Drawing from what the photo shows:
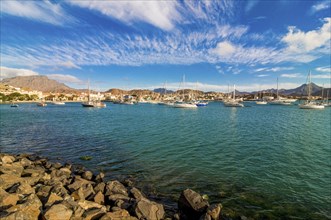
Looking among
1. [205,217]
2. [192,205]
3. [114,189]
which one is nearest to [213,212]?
[205,217]

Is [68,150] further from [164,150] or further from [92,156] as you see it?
[164,150]

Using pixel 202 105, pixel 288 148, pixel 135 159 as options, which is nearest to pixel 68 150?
pixel 135 159

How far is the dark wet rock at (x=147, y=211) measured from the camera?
455 inches

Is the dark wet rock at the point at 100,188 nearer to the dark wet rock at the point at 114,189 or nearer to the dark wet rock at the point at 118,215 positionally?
the dark wet rock at the point at 114,189

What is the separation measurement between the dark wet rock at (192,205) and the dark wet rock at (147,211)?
4.69 ft

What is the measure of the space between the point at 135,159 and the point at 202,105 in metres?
142

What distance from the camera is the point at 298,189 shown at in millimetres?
17125

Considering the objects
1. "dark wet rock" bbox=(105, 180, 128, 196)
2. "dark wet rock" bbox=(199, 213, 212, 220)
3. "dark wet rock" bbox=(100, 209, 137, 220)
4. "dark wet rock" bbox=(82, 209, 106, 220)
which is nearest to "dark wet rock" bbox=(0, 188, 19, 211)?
"dark wet rock" bbox=(82, 209, 106, 220)

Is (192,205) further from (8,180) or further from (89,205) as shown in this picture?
(8,180)

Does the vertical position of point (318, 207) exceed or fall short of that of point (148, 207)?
it falls short

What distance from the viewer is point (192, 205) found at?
490 inches

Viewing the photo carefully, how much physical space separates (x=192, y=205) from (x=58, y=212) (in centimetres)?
670

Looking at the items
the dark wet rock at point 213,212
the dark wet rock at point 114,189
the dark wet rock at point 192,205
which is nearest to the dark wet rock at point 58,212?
the dark wet rock at point 114,189

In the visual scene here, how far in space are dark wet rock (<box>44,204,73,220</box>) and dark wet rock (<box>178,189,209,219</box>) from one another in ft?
19.7
